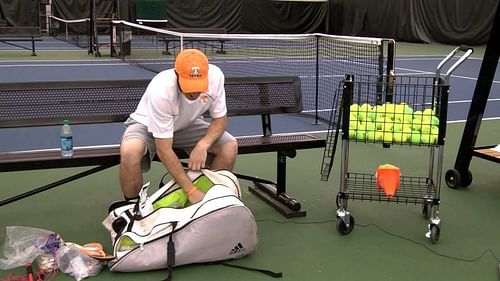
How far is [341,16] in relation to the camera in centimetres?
2561

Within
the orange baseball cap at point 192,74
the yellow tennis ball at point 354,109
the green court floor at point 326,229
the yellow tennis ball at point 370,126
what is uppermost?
the orange baseball cap at point 192,74

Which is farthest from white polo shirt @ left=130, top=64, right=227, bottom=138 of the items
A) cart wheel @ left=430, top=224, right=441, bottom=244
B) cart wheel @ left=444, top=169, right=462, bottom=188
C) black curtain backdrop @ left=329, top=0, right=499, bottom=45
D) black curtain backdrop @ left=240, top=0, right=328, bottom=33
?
black curtain backdrop @ left=240, top=0, right=328, bottom=33

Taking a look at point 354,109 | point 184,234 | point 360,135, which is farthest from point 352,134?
point 184,234

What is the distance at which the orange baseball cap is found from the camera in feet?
10.7

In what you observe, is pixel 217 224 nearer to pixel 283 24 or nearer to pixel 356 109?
pixel 356 109

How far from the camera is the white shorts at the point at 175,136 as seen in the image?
143 inches

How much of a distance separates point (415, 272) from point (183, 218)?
4.16 feet

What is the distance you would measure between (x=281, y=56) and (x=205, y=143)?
11.3 m

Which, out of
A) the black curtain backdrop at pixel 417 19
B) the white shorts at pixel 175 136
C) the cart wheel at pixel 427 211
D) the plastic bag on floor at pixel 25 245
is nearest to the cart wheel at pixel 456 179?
the cart wheel at pixel 427 211

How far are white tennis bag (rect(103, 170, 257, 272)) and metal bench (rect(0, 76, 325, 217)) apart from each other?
0.60 meters

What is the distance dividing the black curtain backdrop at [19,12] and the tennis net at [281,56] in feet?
20.0

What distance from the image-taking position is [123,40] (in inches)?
569

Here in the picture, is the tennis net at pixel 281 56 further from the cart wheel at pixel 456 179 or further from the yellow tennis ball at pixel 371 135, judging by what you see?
the yellow tennis ball at pixel 371 135

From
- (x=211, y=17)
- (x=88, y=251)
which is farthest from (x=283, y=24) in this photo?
(x=88, y=251)
